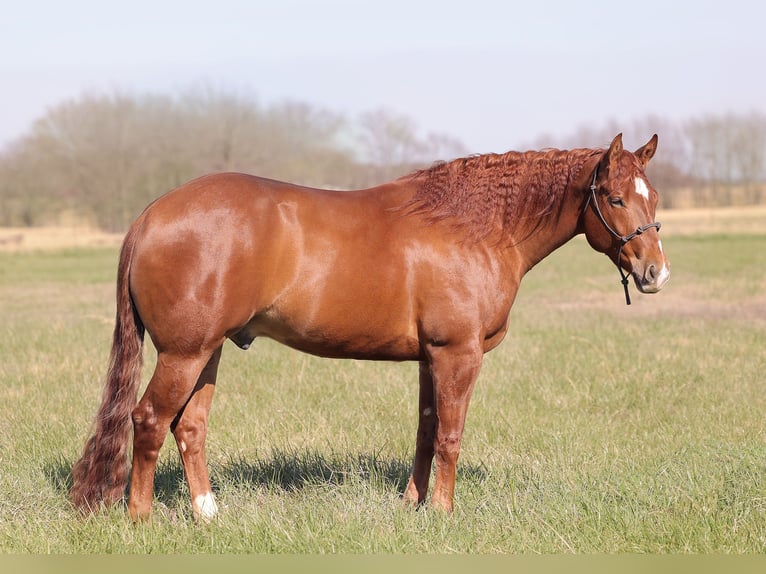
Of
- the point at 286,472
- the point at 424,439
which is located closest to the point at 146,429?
the point at 286,472

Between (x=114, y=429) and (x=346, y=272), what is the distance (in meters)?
1.63

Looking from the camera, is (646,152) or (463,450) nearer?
(646,152)

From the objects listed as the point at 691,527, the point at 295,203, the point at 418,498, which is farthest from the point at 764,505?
the point at 295,203

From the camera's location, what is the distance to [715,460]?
559 cm

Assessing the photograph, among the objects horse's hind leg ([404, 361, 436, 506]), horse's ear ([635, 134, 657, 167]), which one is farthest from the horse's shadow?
horse's ear ([635, 134, 657, 167])

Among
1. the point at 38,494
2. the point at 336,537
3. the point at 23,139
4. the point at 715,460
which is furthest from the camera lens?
the point at 23,139

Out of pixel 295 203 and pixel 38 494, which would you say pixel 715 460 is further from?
pixel 38 494

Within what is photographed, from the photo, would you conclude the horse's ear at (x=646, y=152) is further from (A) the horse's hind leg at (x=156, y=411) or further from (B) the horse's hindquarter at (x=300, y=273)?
(A) the horse's hind leg at (x=156, y=411)

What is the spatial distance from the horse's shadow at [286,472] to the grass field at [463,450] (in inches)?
0.9

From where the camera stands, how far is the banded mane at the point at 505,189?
16.1 ft

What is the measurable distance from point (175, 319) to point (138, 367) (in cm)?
59

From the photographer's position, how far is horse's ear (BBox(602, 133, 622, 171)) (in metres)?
4.49

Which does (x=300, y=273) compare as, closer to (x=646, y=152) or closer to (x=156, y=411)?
(x=156, y=411)

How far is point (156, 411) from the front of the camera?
4.51 metres
